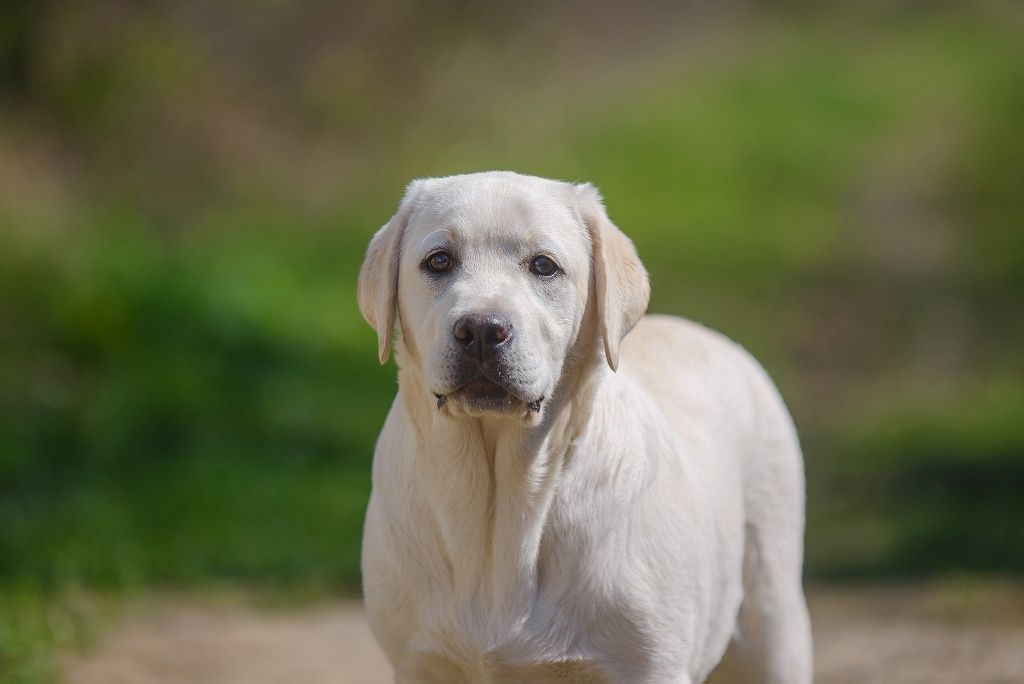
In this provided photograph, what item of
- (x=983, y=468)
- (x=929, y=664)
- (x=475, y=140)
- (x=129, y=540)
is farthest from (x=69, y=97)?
(x=929, y=664)

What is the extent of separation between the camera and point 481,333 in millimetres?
3500

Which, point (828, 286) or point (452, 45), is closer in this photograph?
point (828, 286)

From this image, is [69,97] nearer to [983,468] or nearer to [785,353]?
[785,353]

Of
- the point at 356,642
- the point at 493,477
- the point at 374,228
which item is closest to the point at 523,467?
the point at 493,477

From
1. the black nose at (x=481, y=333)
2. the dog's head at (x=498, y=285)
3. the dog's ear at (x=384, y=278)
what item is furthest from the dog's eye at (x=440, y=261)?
the black nose at (x=481, y=333)

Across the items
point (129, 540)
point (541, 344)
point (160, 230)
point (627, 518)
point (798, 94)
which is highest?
point (798, 94)

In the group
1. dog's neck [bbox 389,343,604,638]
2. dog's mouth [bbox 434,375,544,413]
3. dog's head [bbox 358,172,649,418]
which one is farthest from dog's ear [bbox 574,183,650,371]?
dog's mouth [bbox 434,375,544,413]

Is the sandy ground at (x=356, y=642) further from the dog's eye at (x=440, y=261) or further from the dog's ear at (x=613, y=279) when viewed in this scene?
the dog's eye at (x=440, y=261)

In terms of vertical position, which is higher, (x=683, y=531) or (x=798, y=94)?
(x=798, y=94)

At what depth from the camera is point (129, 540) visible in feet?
25.3

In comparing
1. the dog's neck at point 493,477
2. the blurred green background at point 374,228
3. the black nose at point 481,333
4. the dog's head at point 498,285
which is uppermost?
the blurred green background at point 374,228

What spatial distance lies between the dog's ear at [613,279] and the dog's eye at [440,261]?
1.36 feet

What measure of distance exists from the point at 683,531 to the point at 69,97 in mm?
9304

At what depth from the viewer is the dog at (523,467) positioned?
3635 mm
